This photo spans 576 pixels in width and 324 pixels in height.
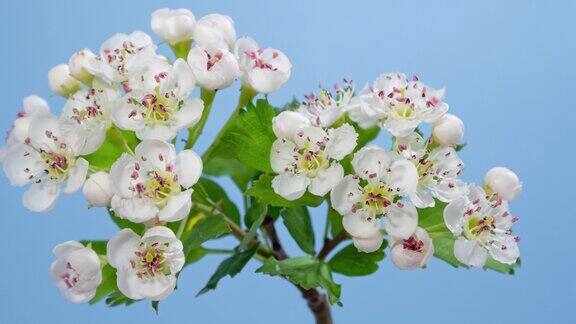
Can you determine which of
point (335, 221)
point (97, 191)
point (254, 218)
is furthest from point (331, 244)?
point (97, 191)

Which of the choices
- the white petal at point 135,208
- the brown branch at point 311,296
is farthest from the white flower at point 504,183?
the white petal at point 135,208

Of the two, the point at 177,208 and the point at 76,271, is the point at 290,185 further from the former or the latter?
the point at 76,271

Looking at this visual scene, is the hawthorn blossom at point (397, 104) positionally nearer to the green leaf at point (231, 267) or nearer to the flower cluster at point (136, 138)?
the flower cluster at point (136, 138)

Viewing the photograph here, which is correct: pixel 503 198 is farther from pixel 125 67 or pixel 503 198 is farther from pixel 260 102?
pixel 125 67

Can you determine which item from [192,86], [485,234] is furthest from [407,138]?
[192,86]

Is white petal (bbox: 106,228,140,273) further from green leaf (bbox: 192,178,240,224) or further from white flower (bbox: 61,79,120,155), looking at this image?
green leaf (bbox: 192,178,240,224)

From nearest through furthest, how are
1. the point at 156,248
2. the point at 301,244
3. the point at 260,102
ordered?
the point at 156,248 < the point at 260,102 < the point at 301,244
